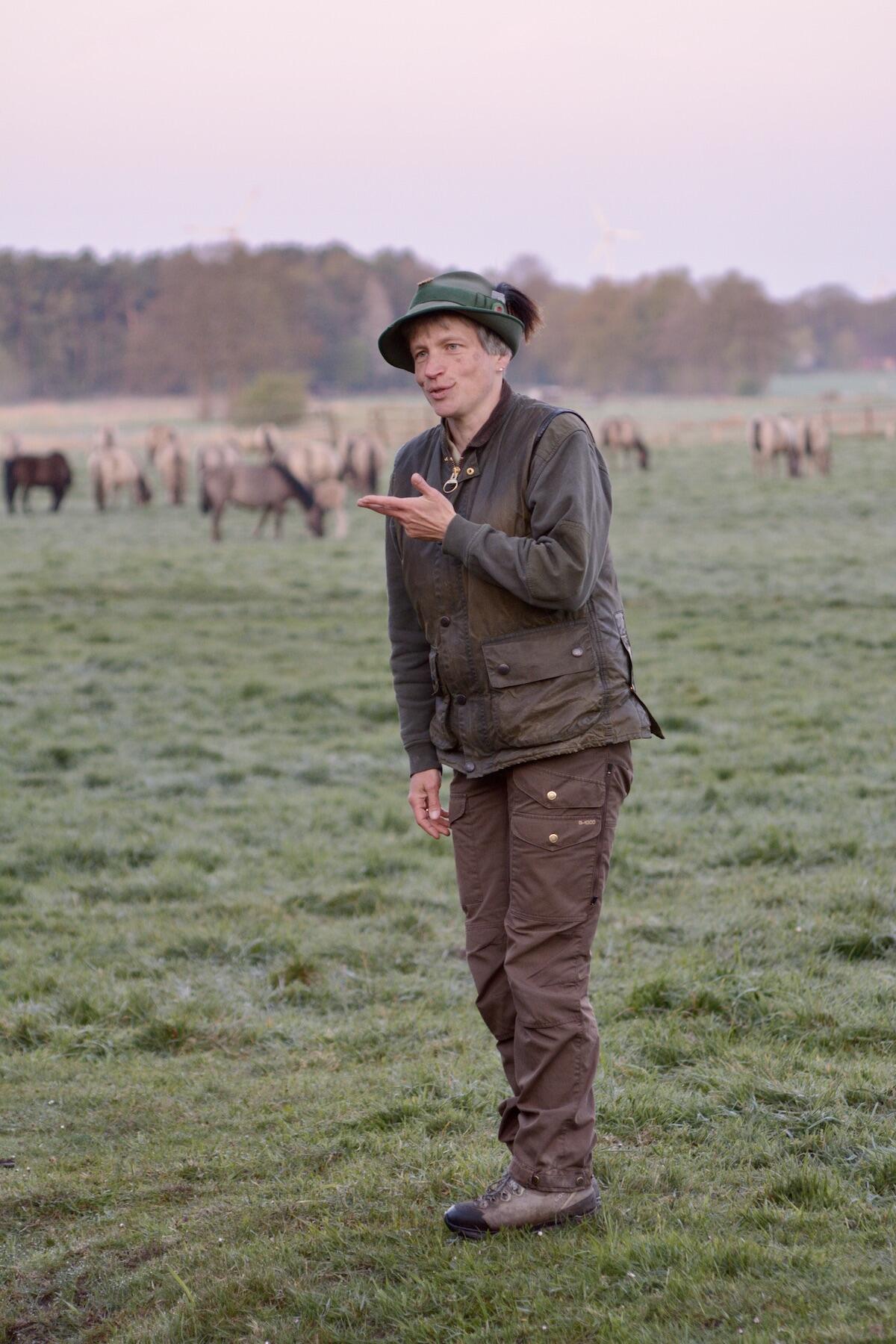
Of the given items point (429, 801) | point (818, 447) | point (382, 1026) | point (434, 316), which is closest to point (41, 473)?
point (818, 447)

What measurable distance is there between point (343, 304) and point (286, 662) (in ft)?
328

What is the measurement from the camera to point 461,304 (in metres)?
3.32

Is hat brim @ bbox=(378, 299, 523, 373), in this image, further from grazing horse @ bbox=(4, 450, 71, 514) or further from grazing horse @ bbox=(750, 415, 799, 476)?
grazing horse @ bbox=(750, 415, 799, 476)

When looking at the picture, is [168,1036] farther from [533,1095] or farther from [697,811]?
[697,811]

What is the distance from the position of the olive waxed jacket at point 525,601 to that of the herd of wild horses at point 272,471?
77.3 ft

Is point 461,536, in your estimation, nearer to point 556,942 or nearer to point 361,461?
point 556,942

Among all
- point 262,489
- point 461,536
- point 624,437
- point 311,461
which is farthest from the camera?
point 624,437

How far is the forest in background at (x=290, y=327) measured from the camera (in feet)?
300

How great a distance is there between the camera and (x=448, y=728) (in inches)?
142

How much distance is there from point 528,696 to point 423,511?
0.49 meters

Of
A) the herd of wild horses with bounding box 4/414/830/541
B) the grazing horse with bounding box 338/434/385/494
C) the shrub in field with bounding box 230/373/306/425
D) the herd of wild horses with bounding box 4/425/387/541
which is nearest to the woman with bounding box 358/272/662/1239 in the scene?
the herd of wild horses with bounding box 4/414/830/541

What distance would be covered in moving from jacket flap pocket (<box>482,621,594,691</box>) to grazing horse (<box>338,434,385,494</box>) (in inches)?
1222

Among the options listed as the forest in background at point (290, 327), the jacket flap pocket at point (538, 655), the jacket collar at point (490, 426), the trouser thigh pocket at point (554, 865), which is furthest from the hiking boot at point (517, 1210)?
the forest in background at point (290, 327)

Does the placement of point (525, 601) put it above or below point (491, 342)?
below
